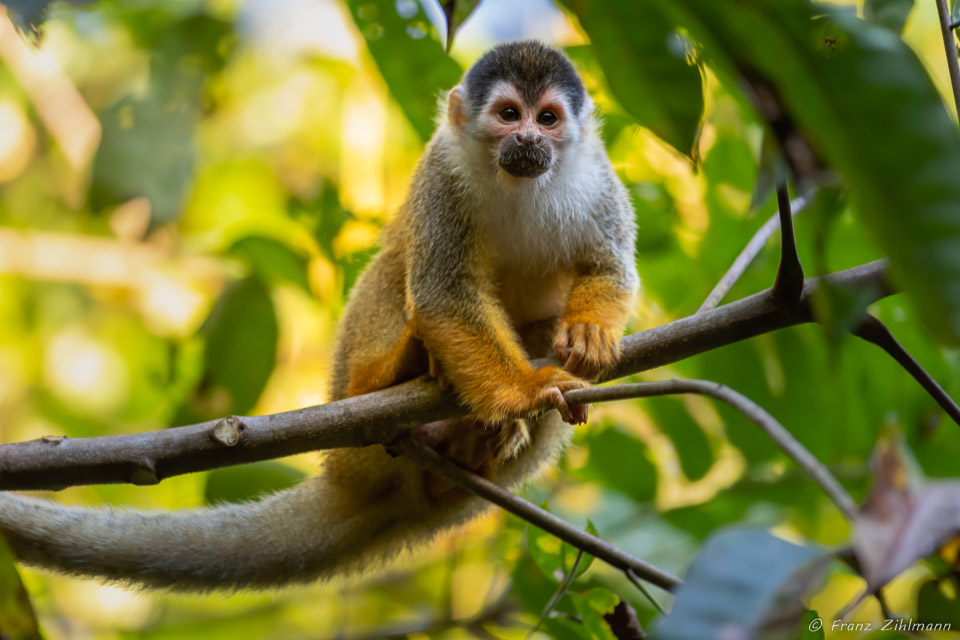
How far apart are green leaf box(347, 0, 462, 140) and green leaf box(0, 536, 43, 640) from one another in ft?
7.46

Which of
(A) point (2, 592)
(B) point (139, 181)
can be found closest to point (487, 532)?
(B) point (139, 181)

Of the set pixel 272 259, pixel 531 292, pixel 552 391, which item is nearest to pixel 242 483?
pixel 272 259

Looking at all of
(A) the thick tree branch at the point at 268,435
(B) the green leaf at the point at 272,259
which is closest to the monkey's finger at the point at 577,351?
(A) the thick tree branch at the point at 268,435

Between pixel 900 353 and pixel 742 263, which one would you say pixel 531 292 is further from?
pixel 900 353

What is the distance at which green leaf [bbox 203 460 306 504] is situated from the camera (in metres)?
3.14

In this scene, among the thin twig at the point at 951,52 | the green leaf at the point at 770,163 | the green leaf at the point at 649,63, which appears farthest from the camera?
the thin twig at the point at 951,52

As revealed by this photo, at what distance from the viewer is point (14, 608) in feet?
4.36

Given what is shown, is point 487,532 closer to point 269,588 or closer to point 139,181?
point 269,588

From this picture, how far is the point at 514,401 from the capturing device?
8.31ft

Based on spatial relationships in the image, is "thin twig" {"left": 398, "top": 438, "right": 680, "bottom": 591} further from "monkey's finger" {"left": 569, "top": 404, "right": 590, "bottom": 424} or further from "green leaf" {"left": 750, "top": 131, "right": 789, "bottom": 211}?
"green leaf" {"left": 750, "top": 131, "right": 789, "bottom": 211}

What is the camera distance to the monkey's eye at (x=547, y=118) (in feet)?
9.98

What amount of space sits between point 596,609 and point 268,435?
0.96 meters

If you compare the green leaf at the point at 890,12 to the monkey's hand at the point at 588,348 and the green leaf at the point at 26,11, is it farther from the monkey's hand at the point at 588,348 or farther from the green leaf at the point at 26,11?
the green leaf at the point at 26,11

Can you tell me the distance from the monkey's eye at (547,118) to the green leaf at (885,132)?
2178 mm
